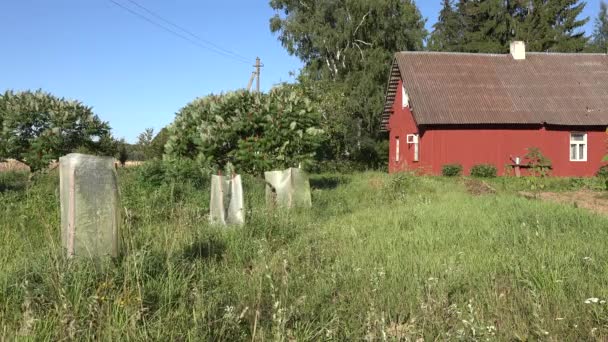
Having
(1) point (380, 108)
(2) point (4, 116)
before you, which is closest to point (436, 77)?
(1) point (380, 108)

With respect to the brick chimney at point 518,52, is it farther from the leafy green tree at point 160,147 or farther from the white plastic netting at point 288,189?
the white plastic netting at point 288,189

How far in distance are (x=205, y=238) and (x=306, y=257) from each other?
114 cm

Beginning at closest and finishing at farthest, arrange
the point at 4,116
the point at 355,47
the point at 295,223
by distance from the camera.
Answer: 1. the point at 295,223
2. the point at 4,116
3. the point at 355,47

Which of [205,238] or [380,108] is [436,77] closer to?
[380,108]

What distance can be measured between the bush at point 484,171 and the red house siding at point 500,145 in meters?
0.54

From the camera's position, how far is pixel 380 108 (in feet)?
113

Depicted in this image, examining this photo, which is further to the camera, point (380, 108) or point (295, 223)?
point (380, 108)

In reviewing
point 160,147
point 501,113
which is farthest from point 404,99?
point 160,147

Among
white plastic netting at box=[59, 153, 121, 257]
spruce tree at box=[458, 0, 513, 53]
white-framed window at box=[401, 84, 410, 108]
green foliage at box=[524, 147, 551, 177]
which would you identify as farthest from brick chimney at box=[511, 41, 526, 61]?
white plastic netting at box=[59, 153, 121, 257]

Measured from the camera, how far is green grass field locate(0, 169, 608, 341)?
3.10 m

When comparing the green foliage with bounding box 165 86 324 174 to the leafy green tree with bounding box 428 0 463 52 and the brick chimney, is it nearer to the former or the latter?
the brick chimney

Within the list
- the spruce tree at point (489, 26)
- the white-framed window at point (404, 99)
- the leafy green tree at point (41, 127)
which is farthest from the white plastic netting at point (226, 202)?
the spruce tree at point (489, 26)

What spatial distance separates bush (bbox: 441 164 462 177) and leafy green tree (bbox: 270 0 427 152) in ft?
30.0

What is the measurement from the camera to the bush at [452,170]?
24312 mm
